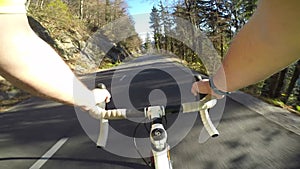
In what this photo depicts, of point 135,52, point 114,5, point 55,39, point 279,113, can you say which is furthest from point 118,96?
point 135,52

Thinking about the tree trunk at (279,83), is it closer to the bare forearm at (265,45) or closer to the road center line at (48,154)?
the road center line at (48,154)

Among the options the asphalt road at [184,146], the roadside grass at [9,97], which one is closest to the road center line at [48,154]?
the asphalt road at [184,146]

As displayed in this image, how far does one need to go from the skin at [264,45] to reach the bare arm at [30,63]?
0.51 m

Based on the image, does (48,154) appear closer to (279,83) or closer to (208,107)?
(208,107)

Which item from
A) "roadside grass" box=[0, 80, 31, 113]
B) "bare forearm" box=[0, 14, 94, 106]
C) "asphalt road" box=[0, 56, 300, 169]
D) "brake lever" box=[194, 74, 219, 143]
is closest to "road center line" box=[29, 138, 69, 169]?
"asphalt road" box=[0, 56, 300, 169]

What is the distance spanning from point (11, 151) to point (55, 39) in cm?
2224

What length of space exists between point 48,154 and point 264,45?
4.13 m

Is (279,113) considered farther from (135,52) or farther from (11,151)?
(135,52)

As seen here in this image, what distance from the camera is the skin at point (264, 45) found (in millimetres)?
655

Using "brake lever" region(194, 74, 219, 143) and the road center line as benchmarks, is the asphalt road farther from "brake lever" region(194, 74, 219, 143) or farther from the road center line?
"brake lever" region(194, 74, 219, 143)

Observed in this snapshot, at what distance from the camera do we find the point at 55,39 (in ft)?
82.2

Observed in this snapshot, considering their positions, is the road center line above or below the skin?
below

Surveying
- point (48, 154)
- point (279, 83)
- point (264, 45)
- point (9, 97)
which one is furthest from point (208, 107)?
point (9, 97)

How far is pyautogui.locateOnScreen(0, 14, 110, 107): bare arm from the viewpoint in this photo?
2.04 feet
